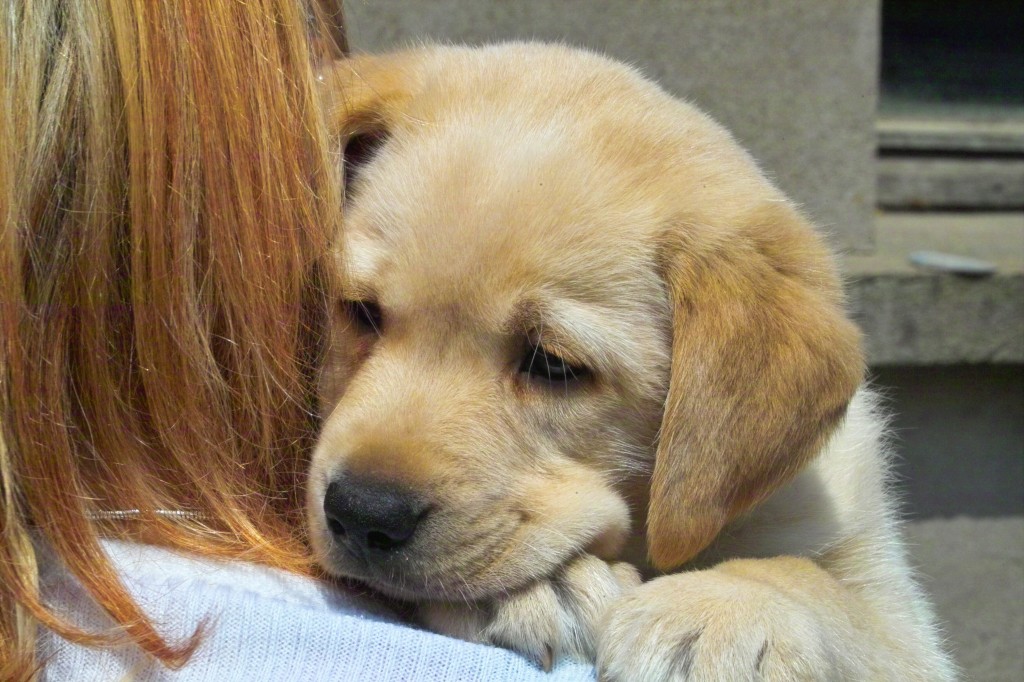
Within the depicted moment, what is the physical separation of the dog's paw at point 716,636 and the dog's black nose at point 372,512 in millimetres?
383

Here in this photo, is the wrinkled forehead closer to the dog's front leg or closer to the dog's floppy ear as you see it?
the dog's floppy ear

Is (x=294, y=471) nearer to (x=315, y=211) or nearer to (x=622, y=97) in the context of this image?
(x=315, y=211)

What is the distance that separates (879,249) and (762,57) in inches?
43.5

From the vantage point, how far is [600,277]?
6.65ft

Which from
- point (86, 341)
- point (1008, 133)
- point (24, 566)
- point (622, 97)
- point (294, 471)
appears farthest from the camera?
point (1008, 133)

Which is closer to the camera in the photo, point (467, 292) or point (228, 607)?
point (228, 607)

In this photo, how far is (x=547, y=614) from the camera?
1734 millimetres

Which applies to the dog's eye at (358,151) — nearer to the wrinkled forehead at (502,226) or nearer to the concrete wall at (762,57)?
the wrinkled forehead at (502,226)

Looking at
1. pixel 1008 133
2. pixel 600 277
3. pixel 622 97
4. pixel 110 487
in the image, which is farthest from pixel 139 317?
pixel 1008 133

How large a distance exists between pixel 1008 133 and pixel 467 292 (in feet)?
16.9

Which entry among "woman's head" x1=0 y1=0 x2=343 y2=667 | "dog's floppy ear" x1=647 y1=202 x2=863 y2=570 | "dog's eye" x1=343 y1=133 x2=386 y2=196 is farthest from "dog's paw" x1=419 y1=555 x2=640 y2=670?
"dog's eye" x1=343 y1=133 x2=386 y2=196

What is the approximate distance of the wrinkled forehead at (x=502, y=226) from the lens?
6.31ft

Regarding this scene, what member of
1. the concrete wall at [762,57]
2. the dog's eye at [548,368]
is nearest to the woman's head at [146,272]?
the dog's eye at [548,368]

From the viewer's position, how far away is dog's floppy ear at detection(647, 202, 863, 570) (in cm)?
193
